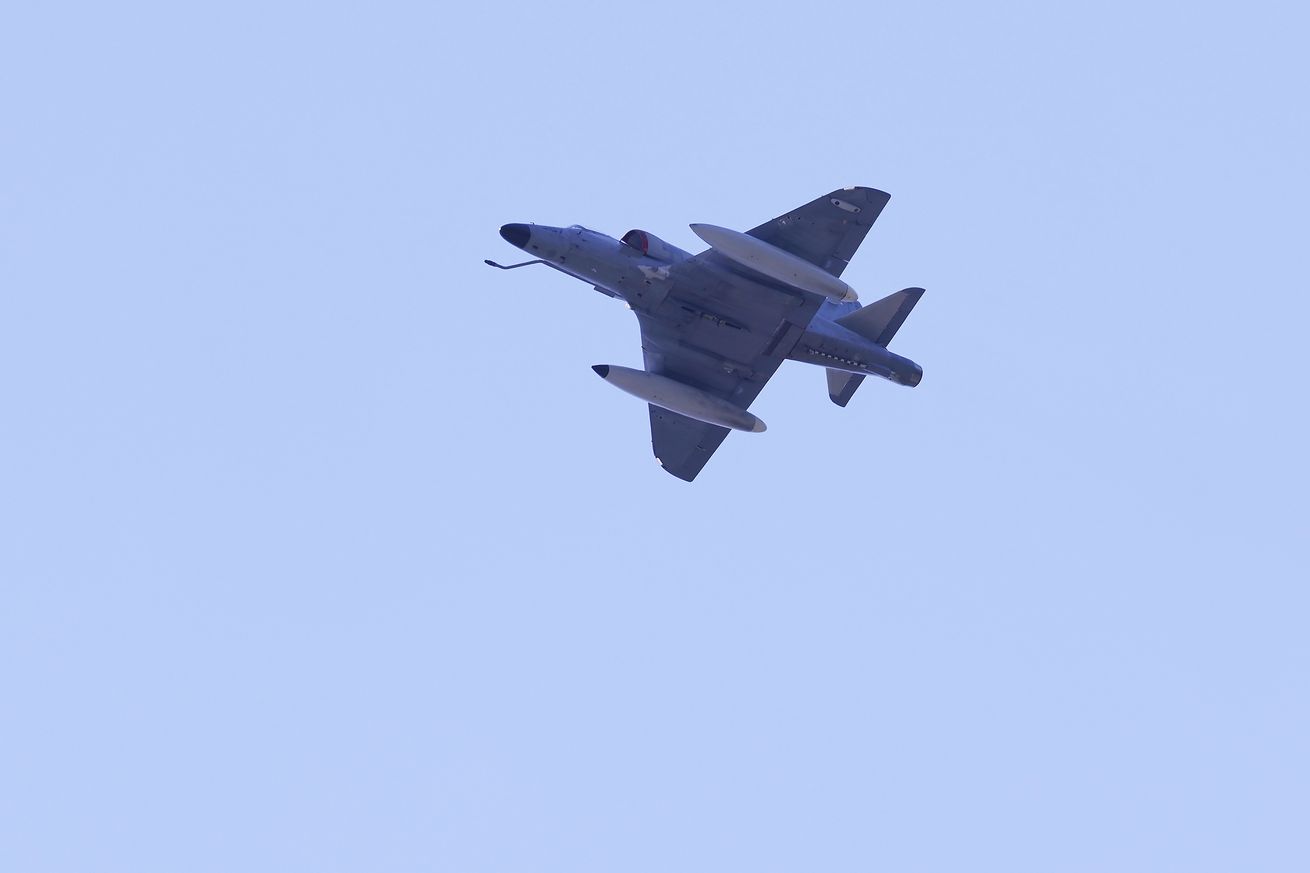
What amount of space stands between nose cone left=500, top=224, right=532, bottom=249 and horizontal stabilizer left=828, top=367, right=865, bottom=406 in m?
11.7

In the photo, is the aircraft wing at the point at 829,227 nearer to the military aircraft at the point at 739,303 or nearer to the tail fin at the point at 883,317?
the military aircraft at the point at 739,303

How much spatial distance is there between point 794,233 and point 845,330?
4395 millimetres

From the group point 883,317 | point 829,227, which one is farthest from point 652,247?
point 883,317

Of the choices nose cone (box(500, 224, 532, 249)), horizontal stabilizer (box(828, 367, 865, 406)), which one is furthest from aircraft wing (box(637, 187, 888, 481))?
nose cone (box(500, 224, 532, 249))

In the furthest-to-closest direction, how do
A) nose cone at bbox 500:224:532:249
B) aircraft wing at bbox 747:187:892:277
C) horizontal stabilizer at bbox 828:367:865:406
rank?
horizontal stabilizer at bbox 828:367:865:406 → nose cone at bbox 500:224:532:249 → aircraft wing at bbox 747:187:892:277

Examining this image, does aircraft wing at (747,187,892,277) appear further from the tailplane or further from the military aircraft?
the tailplane

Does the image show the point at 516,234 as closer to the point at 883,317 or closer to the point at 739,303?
A: the point at 739,303

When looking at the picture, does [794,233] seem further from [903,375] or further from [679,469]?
[679,469]

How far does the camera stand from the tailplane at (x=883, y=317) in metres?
60.2

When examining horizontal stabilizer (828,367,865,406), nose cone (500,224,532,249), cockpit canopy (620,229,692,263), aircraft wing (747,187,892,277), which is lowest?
horizontal stabilizer (828,367,865,406)

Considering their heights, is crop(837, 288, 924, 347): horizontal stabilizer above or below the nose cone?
above

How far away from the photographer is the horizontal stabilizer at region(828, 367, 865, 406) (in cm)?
6278

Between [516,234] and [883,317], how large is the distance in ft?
40.2

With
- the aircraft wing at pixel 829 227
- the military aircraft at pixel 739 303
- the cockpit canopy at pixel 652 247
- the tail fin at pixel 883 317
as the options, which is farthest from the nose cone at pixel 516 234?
the tail fin at pixel 883 317
